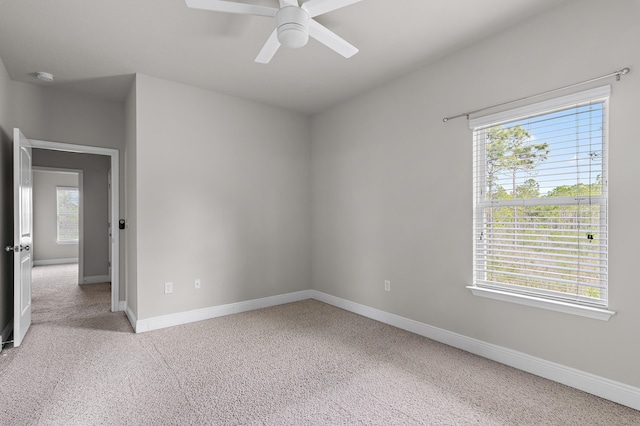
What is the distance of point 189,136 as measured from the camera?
3.70m

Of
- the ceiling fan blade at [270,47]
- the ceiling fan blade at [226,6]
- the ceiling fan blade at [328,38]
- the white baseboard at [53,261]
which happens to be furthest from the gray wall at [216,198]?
the white baseboard at [53,261]

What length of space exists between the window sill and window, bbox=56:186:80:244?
934 centimetres

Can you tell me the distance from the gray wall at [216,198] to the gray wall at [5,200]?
3.74 feet

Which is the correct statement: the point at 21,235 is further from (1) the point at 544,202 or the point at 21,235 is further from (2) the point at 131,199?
(1) the point at 544,202

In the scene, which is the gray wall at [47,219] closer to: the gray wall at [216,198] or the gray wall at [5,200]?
the gray wall at [5,200]

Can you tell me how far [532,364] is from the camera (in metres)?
2.43

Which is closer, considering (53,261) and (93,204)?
Answer: (93,204)

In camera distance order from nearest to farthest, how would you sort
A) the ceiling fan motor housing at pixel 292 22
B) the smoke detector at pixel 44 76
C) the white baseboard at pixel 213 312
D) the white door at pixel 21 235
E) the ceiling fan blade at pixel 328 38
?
the ceiling fan motor housing at pixel 292 22 < the ceiling fan blade at pixel 328 38 < the white door at pixel 21 235 < the smoke detector at pixel 44 76 < the white baseboard at pixel 213 312

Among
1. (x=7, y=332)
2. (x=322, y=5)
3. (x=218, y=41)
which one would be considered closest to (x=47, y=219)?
(x=7, y=332)

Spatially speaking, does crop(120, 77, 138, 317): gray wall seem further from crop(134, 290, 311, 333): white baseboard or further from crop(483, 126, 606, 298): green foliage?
crop(483, 126, 606, 298): green foliage

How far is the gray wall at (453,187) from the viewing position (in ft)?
6.72

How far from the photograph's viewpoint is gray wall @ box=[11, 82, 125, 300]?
3578 mm

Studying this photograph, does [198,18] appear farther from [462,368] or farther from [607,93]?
[462,368]

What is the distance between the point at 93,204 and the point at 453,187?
6243 millimetres
